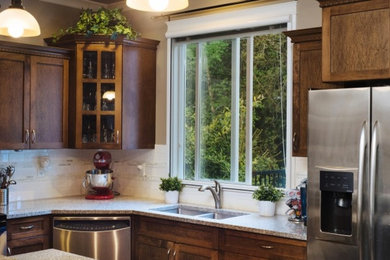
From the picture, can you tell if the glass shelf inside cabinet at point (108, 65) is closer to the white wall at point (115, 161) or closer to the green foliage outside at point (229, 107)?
the white wall at point (115, 161)

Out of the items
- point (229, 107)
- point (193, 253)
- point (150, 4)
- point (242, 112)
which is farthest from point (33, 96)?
point (150, 4)

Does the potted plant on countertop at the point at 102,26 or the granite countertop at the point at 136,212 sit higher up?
the potted plant on countertop at the point at 102,26

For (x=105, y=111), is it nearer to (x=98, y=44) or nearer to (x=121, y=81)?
(x=121, y=81)

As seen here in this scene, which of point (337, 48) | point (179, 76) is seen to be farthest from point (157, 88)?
point (337, 48)

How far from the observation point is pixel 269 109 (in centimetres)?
434

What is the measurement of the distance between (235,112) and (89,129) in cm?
129

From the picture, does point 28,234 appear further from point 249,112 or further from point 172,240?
point 249,112

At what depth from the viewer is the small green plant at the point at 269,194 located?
4.02 meters

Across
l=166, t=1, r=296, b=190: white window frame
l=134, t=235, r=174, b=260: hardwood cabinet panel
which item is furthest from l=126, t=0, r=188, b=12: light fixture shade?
l=134, t=235, r=174, b=260: hardwood cabinet panel

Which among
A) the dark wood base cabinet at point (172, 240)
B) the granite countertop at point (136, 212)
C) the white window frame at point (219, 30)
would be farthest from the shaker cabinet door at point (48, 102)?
the dark wood base cabinet at point (172, 240)

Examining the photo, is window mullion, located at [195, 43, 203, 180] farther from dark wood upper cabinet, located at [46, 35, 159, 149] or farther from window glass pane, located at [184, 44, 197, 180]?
dark wood upper cabinet, located at [46, 35, 159, 149]

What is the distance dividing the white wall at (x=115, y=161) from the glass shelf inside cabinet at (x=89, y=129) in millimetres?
476

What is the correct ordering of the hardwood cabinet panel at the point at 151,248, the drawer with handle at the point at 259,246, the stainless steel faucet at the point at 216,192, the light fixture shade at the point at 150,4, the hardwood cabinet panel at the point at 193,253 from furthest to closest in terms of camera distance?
the stainless steel faucet at the point at 216,192 < the hardwood cabinet panel at the point at 151,248 < the hardwood cabinet panel at the point at 193,253 < the drawer with handle at the point at 259,246 < the light fixture shade at the point at 150,4

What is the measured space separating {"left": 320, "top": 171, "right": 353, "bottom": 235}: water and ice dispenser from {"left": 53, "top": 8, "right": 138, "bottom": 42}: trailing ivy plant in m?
2.44
